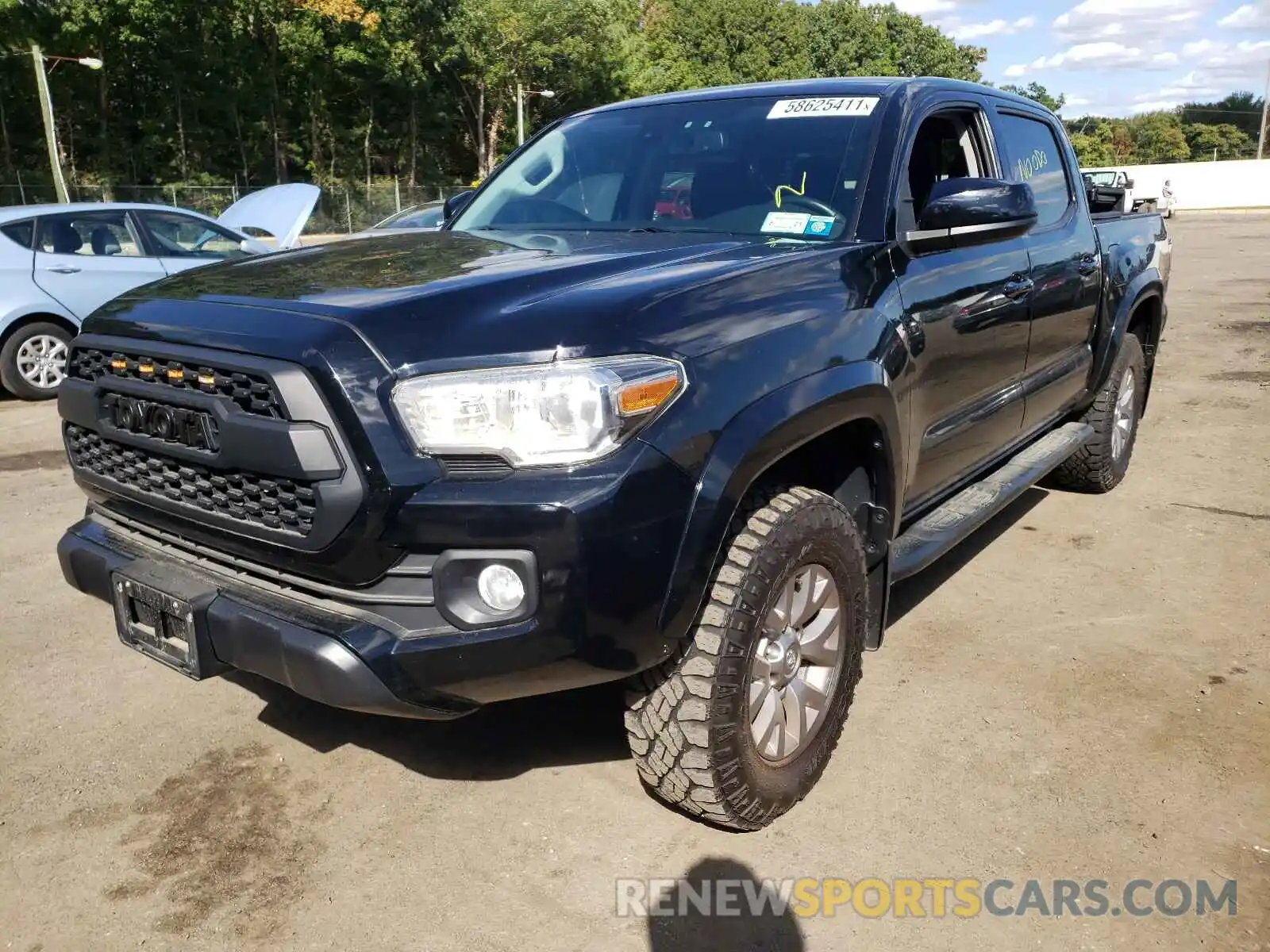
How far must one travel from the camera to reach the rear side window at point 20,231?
8.27m

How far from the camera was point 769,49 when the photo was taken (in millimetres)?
65812

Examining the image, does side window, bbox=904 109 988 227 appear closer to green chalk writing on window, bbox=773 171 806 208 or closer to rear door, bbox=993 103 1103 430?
rear door, bbox=993 103 1103 430

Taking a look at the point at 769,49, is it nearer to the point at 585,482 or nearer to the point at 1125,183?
the point at 1125,183

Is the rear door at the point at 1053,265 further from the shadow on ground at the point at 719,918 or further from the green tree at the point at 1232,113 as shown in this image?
the green tree at the point at 1232,113

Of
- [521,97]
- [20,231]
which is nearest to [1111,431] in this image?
[20,231]

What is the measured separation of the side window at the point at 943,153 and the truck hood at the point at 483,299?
678 millimetres

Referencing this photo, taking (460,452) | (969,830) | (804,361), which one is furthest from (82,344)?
(969,830)

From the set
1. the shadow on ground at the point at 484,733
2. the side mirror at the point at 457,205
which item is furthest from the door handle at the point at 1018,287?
the side mirror at the point at 457,205

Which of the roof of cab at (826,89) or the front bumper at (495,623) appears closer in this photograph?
the front bumper at (495,623)

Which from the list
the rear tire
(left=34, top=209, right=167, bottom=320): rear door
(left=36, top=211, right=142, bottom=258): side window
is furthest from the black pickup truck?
(left=36, top=211, right=142, bottom=258): side window

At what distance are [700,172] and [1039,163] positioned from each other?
1897mm

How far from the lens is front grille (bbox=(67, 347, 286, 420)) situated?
7.50 feet

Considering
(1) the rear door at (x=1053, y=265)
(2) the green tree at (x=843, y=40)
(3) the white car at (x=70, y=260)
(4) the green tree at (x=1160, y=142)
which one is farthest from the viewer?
(4) the green tree at (x=1160, y=142)

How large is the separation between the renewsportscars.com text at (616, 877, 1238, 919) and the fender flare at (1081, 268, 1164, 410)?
3.05 m
